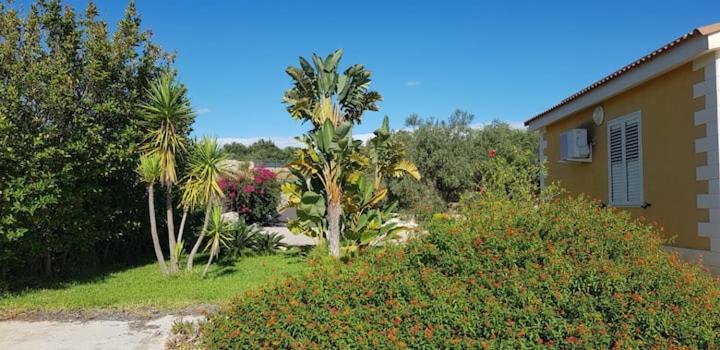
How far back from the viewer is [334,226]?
12.0m

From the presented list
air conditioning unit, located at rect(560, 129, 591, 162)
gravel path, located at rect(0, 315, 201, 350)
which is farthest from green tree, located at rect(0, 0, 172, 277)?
air conditioning unit, located at rect(560, 129, 591, 162)

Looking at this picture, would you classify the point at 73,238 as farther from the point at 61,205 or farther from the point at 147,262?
the point at 147,262

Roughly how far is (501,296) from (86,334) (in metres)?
4.88

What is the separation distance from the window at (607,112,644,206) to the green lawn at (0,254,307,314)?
5558 mm

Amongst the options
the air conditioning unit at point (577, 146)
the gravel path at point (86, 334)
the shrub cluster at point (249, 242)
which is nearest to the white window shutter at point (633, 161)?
the air conditioning unit at point (577, 146)

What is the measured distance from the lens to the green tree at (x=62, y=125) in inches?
329

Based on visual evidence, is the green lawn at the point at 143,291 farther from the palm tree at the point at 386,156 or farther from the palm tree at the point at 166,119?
the palm tree at the point at 386,156

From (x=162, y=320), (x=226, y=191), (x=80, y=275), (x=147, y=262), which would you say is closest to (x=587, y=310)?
(x=162, y=320)

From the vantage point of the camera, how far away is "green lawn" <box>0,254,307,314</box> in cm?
789

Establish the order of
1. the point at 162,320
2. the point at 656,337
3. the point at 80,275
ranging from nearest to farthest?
the point at 656,337, the point at 162,320, the point at 80,275

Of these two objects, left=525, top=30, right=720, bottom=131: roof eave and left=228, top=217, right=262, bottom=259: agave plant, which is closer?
left=525, top=30, right=720, bottom=131: roof eave

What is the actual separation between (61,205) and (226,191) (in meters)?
12.1

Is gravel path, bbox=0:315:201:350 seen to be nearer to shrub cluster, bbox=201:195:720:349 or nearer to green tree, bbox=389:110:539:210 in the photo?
shrub cluster, bbox=201:195:720:349

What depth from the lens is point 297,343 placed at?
4355 mm
